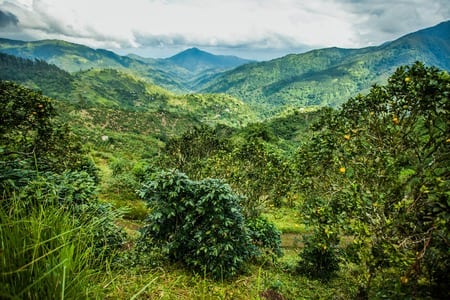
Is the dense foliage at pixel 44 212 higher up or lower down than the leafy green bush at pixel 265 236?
higher up

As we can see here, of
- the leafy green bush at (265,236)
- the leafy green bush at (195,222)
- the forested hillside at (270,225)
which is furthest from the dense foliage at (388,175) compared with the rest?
the leafy green bush at (265,236)

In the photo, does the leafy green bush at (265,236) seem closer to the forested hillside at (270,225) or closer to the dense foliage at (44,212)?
the forested hillside at (270,225)

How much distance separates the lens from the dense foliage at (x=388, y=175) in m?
4.05

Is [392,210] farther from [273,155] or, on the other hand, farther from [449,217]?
[273,155]

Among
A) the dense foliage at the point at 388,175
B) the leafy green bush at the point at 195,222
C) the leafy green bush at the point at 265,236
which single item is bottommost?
the leafy green bush at the point at 265,236

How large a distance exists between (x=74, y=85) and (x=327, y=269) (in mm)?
222286

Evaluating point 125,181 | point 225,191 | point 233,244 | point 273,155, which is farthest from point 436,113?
point 125,181

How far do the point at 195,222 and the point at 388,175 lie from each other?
4.55 metres

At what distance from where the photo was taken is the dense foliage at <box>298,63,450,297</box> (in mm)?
4047

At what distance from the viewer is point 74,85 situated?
647ft

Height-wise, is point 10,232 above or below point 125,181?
above

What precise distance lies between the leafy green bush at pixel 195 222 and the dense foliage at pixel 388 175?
1967mm

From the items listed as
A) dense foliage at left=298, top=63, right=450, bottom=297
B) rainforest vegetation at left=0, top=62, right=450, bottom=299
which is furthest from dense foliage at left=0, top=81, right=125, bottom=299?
dense foliage at left=298, top=63, right=450, bottom=297

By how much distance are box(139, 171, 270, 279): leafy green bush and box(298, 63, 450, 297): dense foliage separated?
77.4 inches
